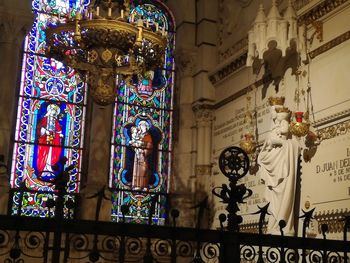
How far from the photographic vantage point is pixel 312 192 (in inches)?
360

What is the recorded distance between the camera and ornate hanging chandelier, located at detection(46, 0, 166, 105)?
8703 millimetres

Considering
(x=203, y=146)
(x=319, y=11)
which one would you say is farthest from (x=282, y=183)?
(x=203, y=146)

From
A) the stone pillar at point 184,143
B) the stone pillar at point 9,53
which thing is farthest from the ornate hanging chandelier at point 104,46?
the stone pillar at point 184,143

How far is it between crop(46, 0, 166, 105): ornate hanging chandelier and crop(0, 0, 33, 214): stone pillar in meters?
2.76

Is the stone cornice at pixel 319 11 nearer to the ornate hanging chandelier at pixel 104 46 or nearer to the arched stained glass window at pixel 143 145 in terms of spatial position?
the ornate hanging chandelier at pixel 104 46

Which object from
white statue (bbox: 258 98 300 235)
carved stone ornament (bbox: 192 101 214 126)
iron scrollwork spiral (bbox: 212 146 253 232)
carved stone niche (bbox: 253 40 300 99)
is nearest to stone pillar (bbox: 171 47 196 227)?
carved stone ornament (bbox: 192 101 214 126)

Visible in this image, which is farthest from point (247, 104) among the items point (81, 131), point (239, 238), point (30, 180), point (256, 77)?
point (239, 238)

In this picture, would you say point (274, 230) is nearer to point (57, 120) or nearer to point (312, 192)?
point (312, 192)

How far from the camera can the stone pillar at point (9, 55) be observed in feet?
38.5

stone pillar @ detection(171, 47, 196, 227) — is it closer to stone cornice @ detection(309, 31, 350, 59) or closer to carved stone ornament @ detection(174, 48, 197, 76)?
carved stone ornament @ detection(174, 48, 197, 76)

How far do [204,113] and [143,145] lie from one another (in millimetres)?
1536

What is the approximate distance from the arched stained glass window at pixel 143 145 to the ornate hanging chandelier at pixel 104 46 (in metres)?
3.42

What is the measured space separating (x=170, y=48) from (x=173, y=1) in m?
1.14

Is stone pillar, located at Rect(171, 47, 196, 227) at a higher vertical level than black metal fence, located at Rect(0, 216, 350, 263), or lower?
higher
